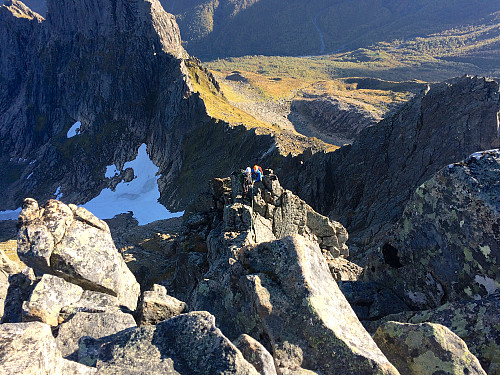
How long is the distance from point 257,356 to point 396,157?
39.0 metres

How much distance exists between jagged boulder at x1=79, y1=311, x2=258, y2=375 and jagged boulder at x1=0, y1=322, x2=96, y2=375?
0.63 m

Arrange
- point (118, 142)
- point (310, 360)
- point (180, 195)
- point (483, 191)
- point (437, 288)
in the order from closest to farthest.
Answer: point (310, 360) → point (483, 191) → point (437, 288) → point (180, 195) → point (118, 142)

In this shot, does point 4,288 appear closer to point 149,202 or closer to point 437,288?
point 437,288

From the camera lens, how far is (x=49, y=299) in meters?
11.2

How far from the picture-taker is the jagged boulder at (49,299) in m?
10.6

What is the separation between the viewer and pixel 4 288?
733 inches

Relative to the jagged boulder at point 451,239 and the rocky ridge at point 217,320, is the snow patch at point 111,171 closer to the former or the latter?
the rocky ridge at point 217,320

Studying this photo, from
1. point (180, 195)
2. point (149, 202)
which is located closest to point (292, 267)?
point (180, 195)

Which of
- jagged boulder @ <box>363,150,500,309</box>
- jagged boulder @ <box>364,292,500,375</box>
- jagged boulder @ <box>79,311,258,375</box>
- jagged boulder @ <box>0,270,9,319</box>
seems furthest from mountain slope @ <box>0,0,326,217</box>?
jagged boulder @ <box>79,311,258,375</box>

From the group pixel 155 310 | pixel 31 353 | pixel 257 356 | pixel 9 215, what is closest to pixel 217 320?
pixel 155 310

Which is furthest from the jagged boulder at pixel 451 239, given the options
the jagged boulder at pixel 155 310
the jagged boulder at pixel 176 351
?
the jagged boulder at pixel 155 310

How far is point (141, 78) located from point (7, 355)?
115 m

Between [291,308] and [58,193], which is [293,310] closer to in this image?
[291,308]

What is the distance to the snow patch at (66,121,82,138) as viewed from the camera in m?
112
